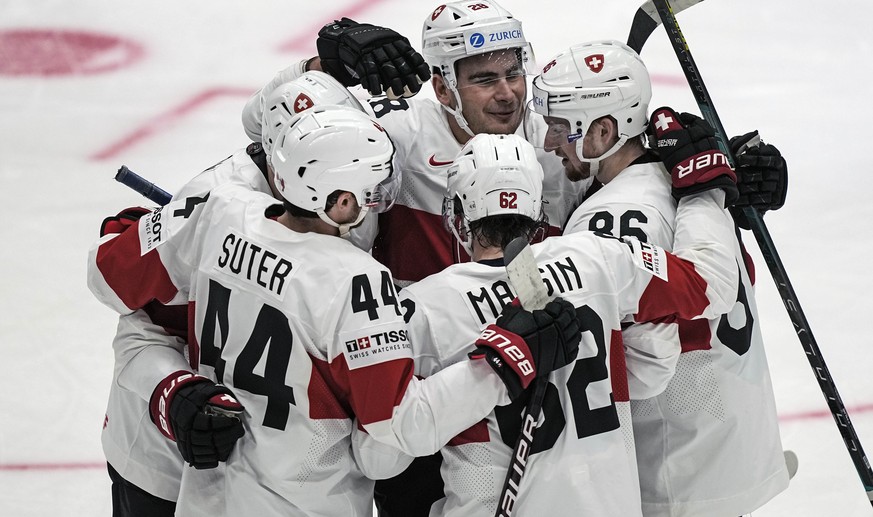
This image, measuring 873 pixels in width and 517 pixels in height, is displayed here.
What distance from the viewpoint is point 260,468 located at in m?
2.71

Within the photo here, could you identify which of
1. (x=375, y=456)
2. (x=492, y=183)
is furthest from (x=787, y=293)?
(x=375, y=456)

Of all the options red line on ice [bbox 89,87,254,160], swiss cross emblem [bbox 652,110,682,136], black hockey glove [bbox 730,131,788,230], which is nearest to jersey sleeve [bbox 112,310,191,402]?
swiss cross emblem [bbox 652,110,682,136]

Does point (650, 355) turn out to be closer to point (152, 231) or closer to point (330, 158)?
point (330, 158)

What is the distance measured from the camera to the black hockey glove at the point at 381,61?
335 centimetres

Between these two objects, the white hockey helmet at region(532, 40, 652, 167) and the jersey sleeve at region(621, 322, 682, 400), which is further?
the white hockey helmet at region(532, 40, 652, 167)

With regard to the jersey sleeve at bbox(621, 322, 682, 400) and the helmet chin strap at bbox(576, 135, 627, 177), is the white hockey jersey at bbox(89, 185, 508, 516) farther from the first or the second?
the helmet chin strap at bbox(576, 135, 627, 177)

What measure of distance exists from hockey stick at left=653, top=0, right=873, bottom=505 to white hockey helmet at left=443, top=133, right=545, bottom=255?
891mm

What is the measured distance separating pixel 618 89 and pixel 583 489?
44.7 inches

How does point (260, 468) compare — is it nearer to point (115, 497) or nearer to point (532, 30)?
point (115, 497)

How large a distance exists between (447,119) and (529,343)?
1331 mm

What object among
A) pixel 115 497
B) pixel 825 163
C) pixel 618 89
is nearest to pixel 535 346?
pixel 618 89

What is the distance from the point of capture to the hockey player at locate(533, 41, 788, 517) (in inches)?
120

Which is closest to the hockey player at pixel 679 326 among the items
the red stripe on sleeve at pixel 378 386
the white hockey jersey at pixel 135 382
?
the red stripe on sleeve at pixel 378 386

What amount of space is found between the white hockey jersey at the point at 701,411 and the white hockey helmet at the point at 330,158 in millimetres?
646
